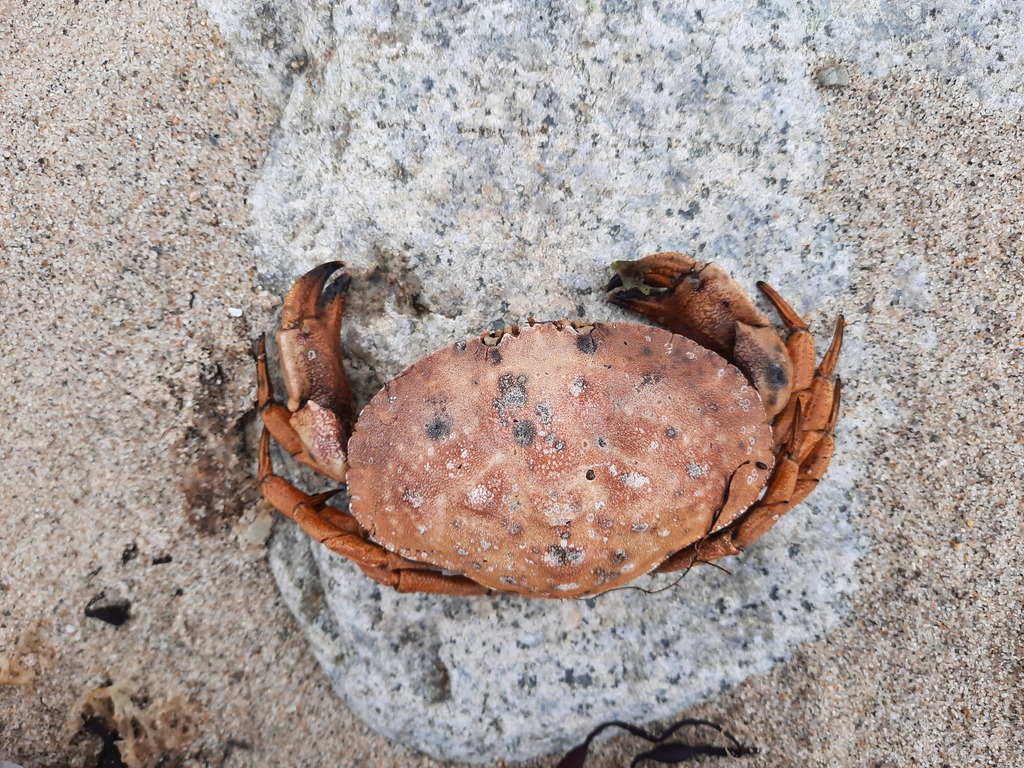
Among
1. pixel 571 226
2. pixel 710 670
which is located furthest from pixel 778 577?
pixel 571 226

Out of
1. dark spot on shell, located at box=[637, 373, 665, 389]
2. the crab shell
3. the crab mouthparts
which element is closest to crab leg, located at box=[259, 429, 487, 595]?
the crab shell

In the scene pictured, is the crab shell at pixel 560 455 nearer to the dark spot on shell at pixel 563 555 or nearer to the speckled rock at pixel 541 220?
the dark spot on shell at pixel 563 555

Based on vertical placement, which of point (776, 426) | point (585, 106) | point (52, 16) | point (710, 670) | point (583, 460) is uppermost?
point (52, 16)

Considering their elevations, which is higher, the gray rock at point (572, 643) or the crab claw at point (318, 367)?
the crab claw at point (318, 367)

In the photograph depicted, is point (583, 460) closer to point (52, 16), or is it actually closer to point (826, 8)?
point (826, 8)

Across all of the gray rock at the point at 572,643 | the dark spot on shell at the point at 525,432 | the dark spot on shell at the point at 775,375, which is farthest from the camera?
the gray rock at the point at 572,643

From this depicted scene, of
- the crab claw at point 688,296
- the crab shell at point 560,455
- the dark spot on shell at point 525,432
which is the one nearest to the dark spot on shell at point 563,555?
the crab shell at point 560,455

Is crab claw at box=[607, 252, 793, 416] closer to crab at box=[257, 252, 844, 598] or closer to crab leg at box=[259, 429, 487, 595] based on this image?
crab at box=[257, 252, 844, 598]
